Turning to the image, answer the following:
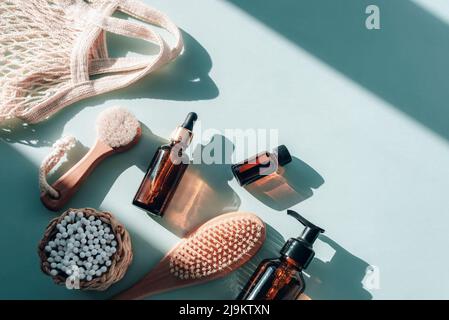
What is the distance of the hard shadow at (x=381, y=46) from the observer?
975 mm

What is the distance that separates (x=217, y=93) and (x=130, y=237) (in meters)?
0.30

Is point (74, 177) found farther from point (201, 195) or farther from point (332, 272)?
point (332, 272)

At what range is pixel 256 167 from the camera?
911mm

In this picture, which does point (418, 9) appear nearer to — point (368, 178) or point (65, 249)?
point (368, 178)

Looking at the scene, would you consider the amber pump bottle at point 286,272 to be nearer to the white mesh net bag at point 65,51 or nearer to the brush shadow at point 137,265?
the brush shadow at point 137,265

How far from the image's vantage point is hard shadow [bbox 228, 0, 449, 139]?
97 cm

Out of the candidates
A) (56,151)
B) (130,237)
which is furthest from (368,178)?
(56,151)

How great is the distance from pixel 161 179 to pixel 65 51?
0.28 m

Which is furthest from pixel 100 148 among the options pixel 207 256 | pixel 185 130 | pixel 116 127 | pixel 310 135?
pixel 310 135

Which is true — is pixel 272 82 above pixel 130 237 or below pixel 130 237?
above

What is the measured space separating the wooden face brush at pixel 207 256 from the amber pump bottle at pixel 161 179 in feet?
0.26
